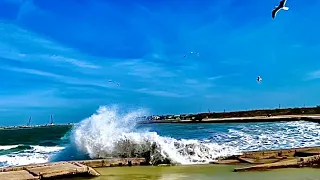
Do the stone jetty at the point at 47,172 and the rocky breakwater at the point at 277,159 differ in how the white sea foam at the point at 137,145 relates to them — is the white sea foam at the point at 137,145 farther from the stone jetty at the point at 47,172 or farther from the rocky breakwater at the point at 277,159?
the stone jetty at the point at 47,172

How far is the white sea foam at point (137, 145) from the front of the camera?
15.9m

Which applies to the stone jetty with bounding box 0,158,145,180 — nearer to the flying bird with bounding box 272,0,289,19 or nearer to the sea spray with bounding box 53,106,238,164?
the sea spray with bounding box 53,106,238,164

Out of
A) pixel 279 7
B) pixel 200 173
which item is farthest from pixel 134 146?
pixel 279 7

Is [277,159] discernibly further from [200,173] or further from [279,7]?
[279,7]

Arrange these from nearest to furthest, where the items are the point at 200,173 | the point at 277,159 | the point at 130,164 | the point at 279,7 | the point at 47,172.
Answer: the point at 279,7 < the point at 47,172 < the point at 200,173 < the point at 277,159 < the point at 130,164

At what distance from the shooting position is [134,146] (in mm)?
16688

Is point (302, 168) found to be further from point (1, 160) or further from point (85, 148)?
point (1, 160)

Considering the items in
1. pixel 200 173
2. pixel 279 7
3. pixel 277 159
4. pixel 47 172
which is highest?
pixel 279 7

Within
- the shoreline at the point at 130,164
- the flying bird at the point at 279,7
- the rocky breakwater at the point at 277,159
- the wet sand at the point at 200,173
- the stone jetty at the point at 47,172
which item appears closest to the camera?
the flying bird at the point at 279,7

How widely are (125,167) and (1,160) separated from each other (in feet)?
34.4

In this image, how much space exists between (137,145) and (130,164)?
2.01 m

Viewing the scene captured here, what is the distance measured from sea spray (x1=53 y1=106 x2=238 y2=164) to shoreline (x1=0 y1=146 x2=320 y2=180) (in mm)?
915

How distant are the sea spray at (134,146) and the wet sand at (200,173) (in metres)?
1.75

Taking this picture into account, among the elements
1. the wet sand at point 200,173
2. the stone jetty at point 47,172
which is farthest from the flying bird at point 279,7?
the stone jetty at point 47,172
